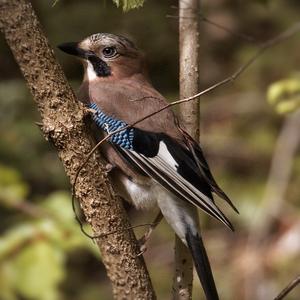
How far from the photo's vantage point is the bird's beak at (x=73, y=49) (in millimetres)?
3606

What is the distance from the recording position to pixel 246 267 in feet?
20.7

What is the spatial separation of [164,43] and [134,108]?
12.9 feet

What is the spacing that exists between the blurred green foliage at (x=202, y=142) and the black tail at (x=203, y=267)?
1.50 metres

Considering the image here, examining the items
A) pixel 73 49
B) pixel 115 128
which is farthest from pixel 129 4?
pixel 73 49

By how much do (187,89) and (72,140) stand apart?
0.67 meters

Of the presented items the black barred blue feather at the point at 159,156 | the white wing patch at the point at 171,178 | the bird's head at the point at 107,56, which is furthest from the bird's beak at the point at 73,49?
the white wing patch at the point at 171,178

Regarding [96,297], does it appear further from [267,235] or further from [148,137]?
[148,137]

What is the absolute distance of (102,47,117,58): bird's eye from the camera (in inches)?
148

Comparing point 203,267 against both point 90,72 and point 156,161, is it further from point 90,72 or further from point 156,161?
point 90,72

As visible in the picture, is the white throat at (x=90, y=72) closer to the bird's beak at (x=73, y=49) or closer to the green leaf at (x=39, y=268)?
the bird's beak at (x=73, y=49)

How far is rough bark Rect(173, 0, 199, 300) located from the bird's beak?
66 cm

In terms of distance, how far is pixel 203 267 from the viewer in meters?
2.89

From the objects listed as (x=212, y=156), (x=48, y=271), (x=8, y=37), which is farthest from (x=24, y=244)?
(x=212, y=156)

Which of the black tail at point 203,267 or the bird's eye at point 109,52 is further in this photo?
the bird's eye at point 109,52
